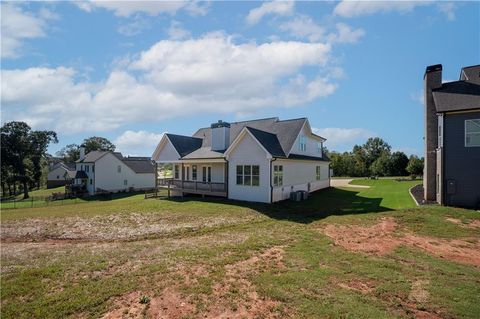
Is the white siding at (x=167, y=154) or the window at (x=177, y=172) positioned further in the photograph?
the window at (x=177, y=172)

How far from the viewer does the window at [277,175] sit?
67.7 ft

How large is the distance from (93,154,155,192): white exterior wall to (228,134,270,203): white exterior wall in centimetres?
3296

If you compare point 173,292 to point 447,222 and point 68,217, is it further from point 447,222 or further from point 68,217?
point 68,217

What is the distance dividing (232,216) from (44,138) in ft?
214

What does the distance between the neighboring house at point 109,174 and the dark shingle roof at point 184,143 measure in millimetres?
18320

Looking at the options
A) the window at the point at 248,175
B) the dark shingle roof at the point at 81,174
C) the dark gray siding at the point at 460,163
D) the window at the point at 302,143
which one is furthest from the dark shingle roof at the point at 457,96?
the dark shingle roof at the point at 81,174

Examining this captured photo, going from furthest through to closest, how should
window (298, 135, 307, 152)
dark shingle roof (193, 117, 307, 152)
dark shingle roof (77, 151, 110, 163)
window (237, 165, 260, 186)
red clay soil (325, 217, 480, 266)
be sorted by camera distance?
dark shingle roof (77, 151, 110, 163), window (298, 135, 307, 152), dark shingle roof (193, 117, 307, 152), window (237, 165, 260, 186), red clay soil (325, 217, 480, 266)

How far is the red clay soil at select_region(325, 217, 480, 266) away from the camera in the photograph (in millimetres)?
9469

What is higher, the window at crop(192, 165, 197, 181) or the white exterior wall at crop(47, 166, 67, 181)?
the window at crop(192, 165, 197, 181)

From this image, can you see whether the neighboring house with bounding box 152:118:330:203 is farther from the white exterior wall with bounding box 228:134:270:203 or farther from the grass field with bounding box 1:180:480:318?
the grass field with bounding box 1:180:480:318

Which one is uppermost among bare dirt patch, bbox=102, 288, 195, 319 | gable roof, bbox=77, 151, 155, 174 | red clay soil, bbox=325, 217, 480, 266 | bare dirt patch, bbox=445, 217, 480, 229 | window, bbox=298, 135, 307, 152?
window, bbox=298, 135, 307, 152

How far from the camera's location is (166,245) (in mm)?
11070

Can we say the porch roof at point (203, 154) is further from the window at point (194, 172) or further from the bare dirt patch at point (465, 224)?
the bare dirt patch at point (465, 224)

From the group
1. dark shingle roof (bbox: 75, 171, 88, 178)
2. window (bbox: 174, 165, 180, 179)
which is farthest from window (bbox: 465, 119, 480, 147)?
dark shingle roof (bbox: 75, 171, 88, 178)
